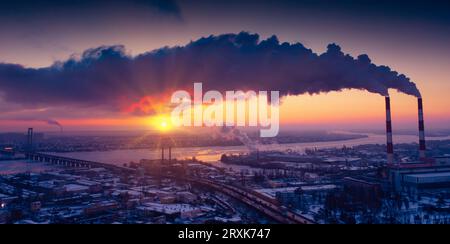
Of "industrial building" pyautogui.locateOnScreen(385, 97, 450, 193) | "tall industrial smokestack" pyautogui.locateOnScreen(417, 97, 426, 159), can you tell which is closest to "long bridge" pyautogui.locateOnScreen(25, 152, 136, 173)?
"industrial building" pyautogui.locateOnScreen(385, 97, 450, 193)

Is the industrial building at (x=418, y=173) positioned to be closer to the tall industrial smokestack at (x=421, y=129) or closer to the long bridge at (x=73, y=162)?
the tall industrial smokestack at (x=421, y=129)

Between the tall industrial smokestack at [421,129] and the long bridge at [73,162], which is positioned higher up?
the tall industrial smokestack at [421,129]

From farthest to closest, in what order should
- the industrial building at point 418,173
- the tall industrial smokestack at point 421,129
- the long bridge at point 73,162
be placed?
the long bridge at point 73,162 < the tall industrial smokestack at point 421,129 < the industrial building at point 418,173

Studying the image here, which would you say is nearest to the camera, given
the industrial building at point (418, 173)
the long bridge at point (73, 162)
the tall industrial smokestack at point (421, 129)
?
the industrial building at point (418, 173)

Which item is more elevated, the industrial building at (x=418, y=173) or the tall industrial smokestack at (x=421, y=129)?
the tall industrial smokestack at (x=421, y=129)

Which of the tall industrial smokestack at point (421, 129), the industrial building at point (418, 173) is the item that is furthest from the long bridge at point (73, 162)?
the tall industrial smokestack at point (421, 129)

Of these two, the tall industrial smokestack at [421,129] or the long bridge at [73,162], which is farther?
the long bridge at [73,162]

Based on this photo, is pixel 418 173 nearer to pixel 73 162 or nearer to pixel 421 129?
pixel 421 129

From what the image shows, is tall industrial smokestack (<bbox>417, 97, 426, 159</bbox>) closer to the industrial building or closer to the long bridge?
the industrial building

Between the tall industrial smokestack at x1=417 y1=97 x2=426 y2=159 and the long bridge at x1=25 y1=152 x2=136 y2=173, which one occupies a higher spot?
the tall industrial smokestack at x1=417 y1=97 x2=426 y2=159

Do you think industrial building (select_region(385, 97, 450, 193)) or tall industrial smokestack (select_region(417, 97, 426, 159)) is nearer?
industrial building (select_region(385, 97, 450, 193))

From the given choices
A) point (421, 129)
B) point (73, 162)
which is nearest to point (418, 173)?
point (421, 129)
